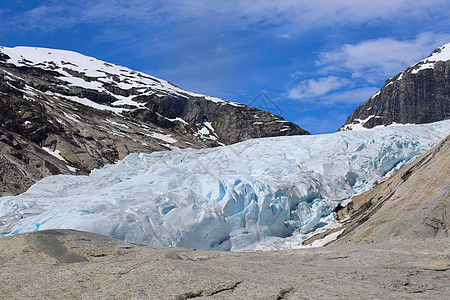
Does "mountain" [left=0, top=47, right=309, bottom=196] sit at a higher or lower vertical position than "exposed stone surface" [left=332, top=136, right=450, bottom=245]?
higher

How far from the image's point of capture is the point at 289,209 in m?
18.8

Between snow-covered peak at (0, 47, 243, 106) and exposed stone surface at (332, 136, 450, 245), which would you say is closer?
exposed stone surface at (332, 136, 450, 245)

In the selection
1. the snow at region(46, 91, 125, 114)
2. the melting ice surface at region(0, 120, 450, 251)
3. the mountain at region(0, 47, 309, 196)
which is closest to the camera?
the melting ice surface at region(0, 120, 450, 251)

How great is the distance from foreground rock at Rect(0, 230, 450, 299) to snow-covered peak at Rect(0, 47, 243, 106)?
87.6 meters

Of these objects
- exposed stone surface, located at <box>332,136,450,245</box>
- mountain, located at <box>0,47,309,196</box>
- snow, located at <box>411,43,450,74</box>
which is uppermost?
snow, located at <box>411,43,450,74</box>

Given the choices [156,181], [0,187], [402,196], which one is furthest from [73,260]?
[0,187]

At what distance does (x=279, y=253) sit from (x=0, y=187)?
37.4m

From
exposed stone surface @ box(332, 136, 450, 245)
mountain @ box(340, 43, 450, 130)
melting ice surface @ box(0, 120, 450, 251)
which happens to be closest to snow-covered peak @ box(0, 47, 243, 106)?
mountain @ box(340, 43, 450, 130)

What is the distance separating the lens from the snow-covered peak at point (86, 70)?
9512 cm

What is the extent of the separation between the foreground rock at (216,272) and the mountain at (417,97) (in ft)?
372

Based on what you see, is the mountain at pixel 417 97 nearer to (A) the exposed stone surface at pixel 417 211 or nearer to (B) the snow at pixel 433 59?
(B) the snow at pixel 433 59

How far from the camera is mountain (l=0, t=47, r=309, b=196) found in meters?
49.5

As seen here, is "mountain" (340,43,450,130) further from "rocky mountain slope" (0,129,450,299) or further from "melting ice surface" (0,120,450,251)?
"rocky mountain slope" (0,129,450,299)

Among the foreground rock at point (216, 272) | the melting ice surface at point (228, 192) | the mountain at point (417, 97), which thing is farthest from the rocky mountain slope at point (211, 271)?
the mountain at point (417, 97)
